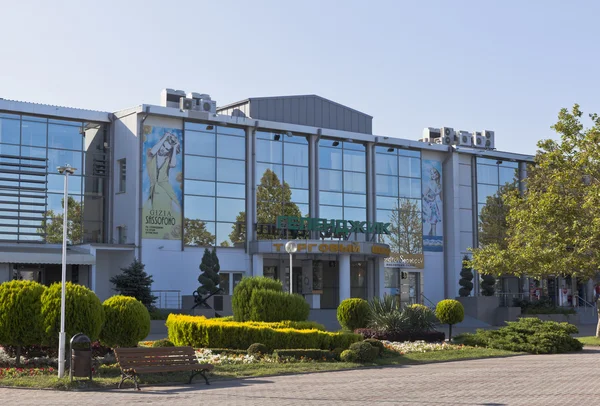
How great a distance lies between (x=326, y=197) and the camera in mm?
54156

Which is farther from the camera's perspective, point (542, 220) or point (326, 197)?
point (326, 197)

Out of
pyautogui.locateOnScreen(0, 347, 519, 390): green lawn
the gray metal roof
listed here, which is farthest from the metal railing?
pyautogui.locateOnScreen(0, 347, 519, 390): green lawn

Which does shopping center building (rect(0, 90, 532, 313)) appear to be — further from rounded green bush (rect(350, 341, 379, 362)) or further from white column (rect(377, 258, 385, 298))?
rounded green bush (rect(350, 341, 379, 362))

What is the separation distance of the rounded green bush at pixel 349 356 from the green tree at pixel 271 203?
27.7 meters

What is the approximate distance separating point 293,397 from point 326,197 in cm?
3841

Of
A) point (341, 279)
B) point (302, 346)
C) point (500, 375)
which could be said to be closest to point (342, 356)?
point (302, 346)

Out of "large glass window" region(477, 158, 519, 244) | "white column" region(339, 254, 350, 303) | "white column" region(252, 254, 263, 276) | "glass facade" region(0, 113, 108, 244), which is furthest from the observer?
"large glass window" region(477, 158, 519, 244)

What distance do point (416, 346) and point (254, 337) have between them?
632 cm

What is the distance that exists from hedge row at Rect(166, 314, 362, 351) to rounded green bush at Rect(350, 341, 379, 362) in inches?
46.9

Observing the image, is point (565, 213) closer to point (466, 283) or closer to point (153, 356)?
point (153, 356)

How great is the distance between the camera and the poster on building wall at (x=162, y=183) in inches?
1844

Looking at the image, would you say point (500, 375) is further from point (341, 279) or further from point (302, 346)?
point (341, 279)

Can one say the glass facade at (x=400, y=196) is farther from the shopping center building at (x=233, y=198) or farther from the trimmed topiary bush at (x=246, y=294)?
the trimmed topiary bush at (x=246, y=294)

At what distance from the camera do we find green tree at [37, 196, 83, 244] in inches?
1780
